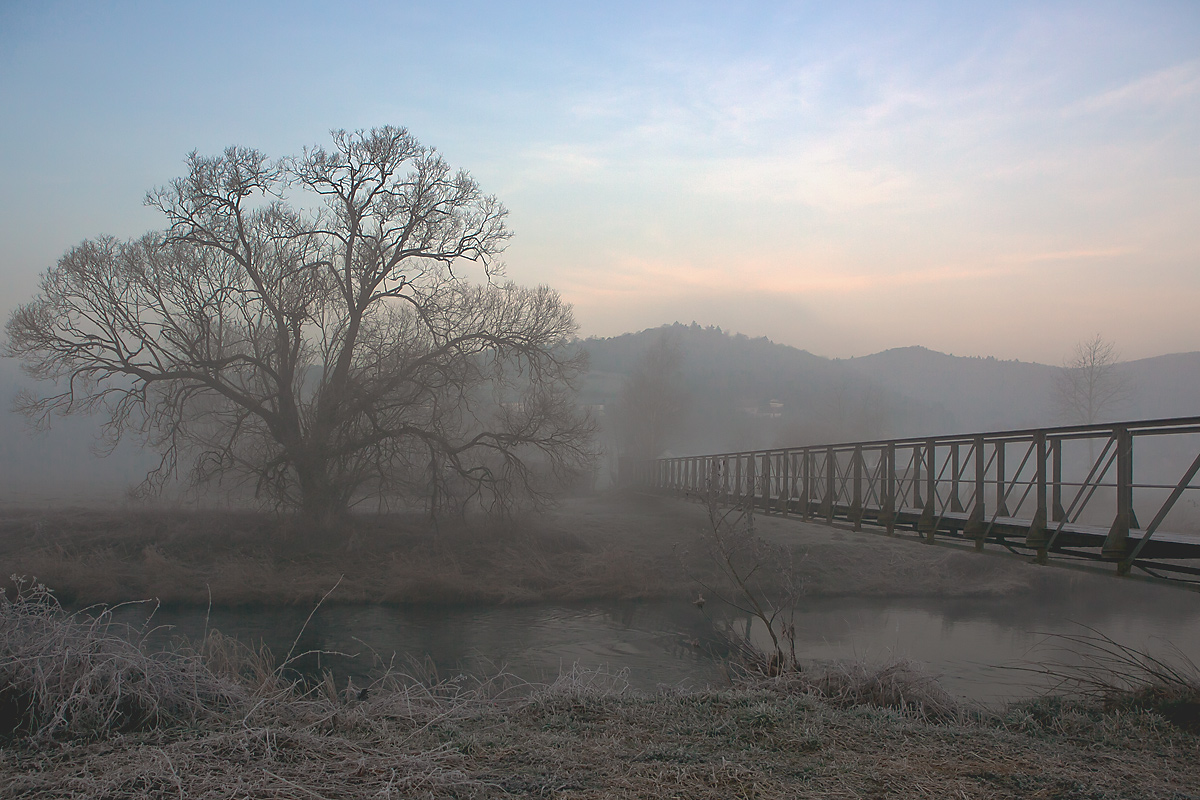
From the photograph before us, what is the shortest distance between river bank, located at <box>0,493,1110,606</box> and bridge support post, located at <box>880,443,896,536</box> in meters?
4.19

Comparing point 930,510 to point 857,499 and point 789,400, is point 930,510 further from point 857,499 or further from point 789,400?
point 789,400

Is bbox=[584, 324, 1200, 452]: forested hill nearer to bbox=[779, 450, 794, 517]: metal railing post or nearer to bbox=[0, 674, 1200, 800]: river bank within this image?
bbox=[779, 450, 794, 517]: metal railing post

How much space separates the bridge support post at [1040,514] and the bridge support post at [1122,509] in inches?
36.6

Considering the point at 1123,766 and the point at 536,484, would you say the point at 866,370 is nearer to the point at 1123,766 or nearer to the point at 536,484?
the point at 536,484

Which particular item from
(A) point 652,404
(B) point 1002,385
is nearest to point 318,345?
(A) point 652,404

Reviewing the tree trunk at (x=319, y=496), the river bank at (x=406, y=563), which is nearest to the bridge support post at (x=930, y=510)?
the river bank at (x=406, y=563)

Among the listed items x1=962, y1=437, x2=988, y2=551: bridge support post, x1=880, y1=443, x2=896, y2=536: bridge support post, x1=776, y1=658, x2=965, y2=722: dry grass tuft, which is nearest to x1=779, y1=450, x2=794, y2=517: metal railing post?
x1=880, y1=443, x2=896, y2=536: bridge support post

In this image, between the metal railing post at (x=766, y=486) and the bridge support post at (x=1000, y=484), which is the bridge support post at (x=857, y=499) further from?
the metal railing post at (x=766, y=486)

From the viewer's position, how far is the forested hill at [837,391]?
194 ft

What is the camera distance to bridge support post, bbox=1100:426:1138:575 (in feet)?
24.1

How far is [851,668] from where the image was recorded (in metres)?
6.79

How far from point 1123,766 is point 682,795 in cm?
283

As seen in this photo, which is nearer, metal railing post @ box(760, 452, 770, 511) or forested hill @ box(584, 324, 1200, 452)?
metal railing post @ box(760, 452, 770, 511)

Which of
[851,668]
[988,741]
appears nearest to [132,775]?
[988,741]
